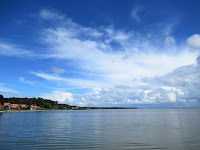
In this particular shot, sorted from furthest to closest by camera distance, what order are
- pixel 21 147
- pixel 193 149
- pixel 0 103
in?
pixel 0 103 → pixel 21 147 → pixel 193 149

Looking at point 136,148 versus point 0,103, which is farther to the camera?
point 0,103

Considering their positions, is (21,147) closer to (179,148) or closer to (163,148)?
(163,148)

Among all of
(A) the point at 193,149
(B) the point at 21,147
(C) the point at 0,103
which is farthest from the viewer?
(C) the point at 0,103

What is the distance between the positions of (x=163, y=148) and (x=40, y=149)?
50.9 feet

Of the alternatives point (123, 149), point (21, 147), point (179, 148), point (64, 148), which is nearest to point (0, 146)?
point (21, 147)

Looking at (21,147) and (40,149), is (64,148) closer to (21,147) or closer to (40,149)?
(40,149)

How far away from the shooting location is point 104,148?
71.8ft

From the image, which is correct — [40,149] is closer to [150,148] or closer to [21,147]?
[21,147]

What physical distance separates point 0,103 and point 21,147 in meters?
191

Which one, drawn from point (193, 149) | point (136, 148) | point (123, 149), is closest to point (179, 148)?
point (193, 149)

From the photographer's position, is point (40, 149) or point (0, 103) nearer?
point (40, 149)

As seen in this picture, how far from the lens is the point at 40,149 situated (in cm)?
2141

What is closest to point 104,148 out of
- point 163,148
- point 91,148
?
point 91,148

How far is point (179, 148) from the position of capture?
70.8 feet
